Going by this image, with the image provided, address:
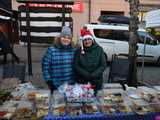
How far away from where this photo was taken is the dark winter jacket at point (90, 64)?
5211 millimetres

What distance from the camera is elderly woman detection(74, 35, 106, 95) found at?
518 centimetres

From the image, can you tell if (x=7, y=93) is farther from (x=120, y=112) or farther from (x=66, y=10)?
(x=66, y=10)

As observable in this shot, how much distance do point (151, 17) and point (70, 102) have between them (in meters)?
6.66

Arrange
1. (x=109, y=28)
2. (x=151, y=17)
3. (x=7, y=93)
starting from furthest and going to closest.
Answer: (x=109, y=28)
(x=151, y=17)
(x=7, y=93)

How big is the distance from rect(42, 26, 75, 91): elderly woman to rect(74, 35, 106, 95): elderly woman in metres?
0.12

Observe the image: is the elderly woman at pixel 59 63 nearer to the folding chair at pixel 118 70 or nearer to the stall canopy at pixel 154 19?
the folding chair at pixel 118 70

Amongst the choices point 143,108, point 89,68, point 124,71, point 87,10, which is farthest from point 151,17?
point 87,10

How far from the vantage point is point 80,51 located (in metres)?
5.18

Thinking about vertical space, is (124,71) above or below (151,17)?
below

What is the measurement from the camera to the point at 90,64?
5277 mm

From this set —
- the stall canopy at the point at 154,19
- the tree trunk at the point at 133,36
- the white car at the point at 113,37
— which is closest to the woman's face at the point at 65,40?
the tree trunk at the point at 133,36

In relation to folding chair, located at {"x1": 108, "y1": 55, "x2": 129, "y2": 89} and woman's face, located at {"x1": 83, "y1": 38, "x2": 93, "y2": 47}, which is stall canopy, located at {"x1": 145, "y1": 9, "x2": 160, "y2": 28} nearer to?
folding chair, located at {"x1": 108, "y1": 55, "x2": 129, "y2": 89}

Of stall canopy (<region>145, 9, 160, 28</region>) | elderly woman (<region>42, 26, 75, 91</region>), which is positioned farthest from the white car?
elderly woman (<region>42, 26, 75, 91</region>)

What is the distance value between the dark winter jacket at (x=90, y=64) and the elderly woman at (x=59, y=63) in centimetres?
12
